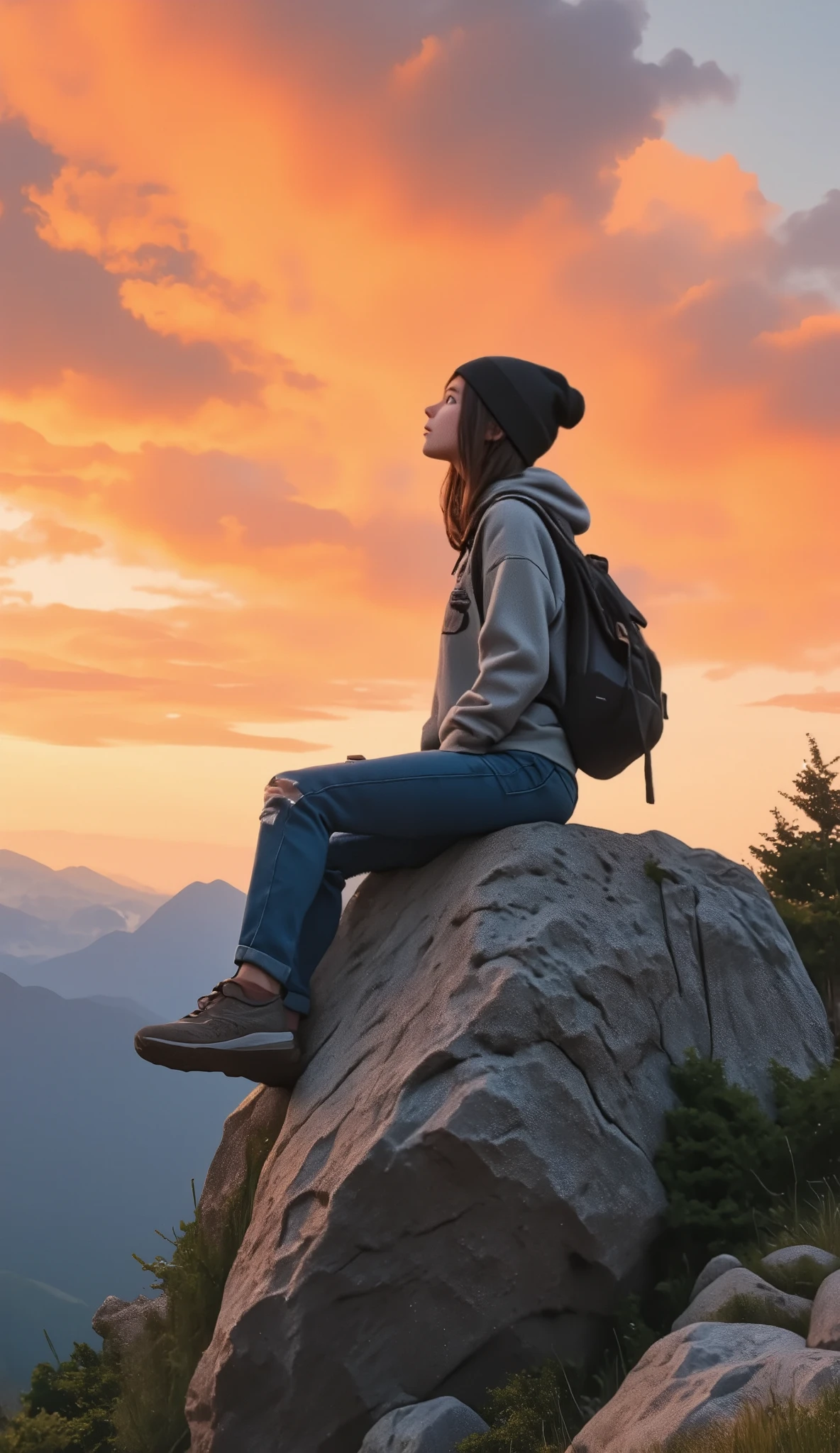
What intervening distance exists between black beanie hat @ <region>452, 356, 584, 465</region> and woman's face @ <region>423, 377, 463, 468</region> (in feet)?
0.29

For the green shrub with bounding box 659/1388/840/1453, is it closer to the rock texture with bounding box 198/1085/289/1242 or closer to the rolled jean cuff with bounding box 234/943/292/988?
the rolled jean cuff with bounding box 234/943/292/988

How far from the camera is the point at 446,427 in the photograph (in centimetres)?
567

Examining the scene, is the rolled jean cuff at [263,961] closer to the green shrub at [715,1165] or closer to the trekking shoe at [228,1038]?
the trekking shoe at [228,1038]

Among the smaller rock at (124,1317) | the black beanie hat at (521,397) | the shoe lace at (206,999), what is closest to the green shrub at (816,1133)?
the shoe lace at (206,999)

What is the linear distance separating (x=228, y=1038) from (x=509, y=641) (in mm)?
2017

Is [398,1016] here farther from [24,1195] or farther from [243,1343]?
[24,1195]

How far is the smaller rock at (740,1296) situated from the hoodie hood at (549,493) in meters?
3.21

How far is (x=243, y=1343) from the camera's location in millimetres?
4688

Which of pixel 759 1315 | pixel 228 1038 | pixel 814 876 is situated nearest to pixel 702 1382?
pixel 759 1315

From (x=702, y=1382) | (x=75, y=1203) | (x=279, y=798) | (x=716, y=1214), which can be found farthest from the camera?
(x=75, y=1203)

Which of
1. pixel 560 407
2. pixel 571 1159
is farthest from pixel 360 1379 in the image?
pixel 560 407

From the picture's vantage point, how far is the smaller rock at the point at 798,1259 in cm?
407

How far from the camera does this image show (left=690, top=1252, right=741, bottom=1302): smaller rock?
14.0 ft

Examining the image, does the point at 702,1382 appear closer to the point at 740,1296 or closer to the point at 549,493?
the point at 740,1296
